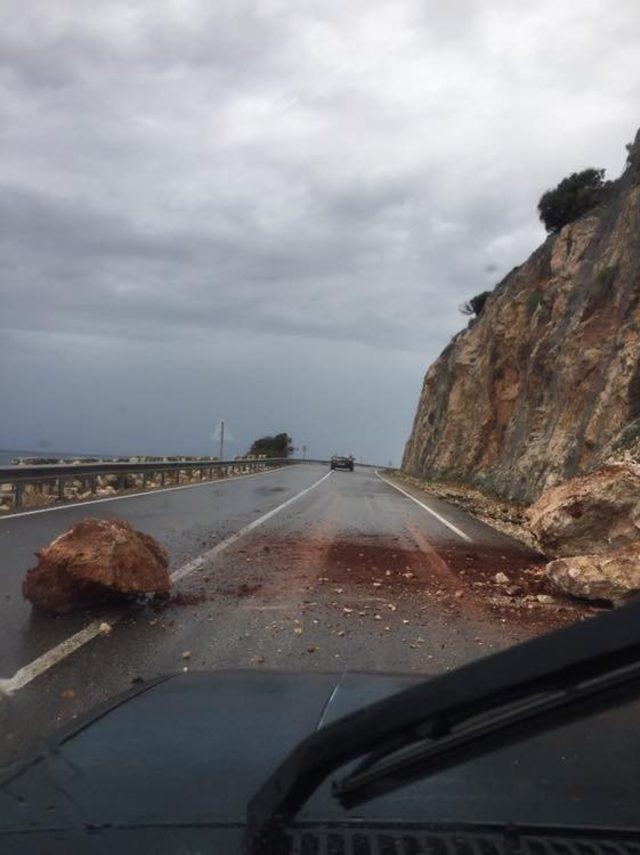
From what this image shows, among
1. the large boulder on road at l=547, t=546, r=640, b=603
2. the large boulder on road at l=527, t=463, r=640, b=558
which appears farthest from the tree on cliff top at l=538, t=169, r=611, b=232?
the large boulder on road at l=547, t=546, r=640, b=603

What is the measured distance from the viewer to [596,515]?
10859 millimetres

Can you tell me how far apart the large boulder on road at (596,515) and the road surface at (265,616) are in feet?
2.63

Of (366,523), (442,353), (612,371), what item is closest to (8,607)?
(366,523)

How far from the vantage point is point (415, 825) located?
1.84 m

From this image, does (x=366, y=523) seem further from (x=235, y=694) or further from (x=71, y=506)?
(x=235, y=694)

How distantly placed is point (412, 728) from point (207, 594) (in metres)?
7.27

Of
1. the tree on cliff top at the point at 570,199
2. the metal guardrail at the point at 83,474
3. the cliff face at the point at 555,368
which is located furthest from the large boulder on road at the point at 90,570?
the tree on cliff top at the point at 570,199

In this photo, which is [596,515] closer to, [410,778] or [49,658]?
[49,658]

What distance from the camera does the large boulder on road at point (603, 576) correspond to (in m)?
8.36

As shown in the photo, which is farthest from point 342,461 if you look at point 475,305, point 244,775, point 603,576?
point 244,775

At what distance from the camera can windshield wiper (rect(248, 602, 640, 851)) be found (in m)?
1.48

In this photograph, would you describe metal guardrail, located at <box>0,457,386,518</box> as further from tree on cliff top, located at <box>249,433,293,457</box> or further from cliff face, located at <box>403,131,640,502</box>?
tree on cliff top, located at <box>249,433,293,457</box>

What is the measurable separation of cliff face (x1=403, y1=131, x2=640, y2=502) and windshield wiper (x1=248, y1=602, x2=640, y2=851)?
17662 mm

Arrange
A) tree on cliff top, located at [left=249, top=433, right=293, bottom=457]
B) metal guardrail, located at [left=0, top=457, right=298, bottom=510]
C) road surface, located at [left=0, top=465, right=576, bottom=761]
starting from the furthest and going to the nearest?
tree on cliff top, located at [left=249, top=433, right=293, bottom=457] < metal guardrail, located at [left=0, top=457, right=298, bottom=510] < road surface, located at [left=0, top=465, right=576, bottom=761]
